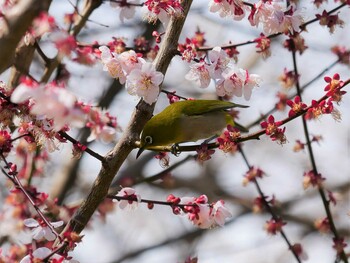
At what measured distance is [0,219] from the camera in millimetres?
4172

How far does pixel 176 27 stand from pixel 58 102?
115cm

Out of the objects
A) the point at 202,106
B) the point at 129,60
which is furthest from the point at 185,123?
the point at 129,60

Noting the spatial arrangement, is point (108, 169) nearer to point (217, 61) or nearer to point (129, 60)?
point (129, 60)

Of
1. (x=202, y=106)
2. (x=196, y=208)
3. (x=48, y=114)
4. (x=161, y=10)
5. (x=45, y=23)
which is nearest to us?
(x=45, y=23)

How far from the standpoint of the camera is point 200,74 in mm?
3109

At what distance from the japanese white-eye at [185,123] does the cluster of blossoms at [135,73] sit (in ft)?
0.99

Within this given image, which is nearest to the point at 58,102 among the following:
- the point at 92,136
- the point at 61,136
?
the point at 61,136

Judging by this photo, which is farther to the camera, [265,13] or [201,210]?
[265,13]

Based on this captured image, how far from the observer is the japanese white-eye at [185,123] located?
327 cm

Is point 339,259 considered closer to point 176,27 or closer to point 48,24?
point 176,27

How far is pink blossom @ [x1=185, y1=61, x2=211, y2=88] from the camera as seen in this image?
3.06m

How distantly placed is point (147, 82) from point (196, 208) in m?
0.63

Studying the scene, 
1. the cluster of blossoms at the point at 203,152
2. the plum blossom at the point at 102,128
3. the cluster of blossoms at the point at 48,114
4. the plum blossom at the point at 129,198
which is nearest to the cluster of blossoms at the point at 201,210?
the plum blossom at the point at 129,198

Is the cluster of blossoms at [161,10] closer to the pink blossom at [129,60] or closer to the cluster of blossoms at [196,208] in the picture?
the pink blossom at [129,60]
